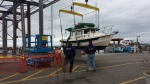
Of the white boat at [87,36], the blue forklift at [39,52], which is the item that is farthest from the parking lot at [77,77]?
the white boat at [87,36]

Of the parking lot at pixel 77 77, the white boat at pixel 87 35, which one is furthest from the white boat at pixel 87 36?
the parking lot at pixel 77 77

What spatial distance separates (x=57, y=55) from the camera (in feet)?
51.3

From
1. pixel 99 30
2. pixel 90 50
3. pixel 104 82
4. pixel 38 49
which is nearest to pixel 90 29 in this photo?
pixel 99 30

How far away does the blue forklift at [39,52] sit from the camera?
50.4ft

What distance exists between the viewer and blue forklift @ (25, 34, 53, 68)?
15.3 m

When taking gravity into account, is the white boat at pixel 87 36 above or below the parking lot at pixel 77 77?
above

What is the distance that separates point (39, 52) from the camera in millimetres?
16438

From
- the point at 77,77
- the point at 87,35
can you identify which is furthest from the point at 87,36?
the point at 77,77

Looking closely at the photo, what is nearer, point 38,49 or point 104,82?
point 104,82

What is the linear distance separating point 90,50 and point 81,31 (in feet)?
27.3

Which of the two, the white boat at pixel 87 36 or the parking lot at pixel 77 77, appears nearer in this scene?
the parking lot at pixel 77 77

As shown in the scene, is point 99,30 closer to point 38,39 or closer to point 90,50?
point 38,39

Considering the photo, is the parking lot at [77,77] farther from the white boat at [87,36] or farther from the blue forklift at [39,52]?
the white boat at [87,36]

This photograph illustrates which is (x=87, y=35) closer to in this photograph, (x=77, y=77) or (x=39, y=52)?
(x=39, y=52)
